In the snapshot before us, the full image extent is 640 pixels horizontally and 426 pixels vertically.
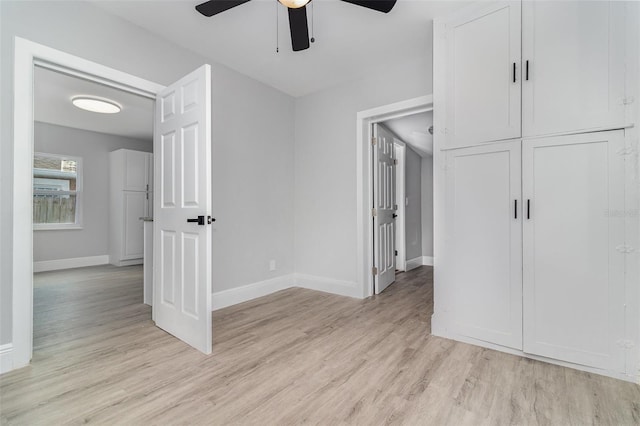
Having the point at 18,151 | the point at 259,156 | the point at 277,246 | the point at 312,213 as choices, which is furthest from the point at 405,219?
the point at 18,151

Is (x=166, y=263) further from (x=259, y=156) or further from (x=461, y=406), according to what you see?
(x=461, y=406)

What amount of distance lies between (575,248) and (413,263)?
141 inches

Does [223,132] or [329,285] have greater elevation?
[223,132]

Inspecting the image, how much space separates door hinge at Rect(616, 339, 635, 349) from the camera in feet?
5.72

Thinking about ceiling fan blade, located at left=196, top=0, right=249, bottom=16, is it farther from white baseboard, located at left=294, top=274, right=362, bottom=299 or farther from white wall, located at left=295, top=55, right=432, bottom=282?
white baseboard, located at left=294, top=274, right=362, bottom=299

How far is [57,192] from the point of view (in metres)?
5.59

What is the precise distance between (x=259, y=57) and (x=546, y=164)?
8.88 ft

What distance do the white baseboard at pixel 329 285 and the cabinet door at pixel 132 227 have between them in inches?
150

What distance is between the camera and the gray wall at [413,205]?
5312 millimetres

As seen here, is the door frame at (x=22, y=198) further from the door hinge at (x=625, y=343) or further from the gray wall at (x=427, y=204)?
the gray wall at (x=427, y=204)

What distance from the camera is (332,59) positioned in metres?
3.09

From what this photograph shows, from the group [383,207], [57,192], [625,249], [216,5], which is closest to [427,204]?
[383,207]

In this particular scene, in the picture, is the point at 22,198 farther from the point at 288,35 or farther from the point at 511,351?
the point at 511,351

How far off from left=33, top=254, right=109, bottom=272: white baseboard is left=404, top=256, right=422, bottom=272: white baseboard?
589 centimetres
